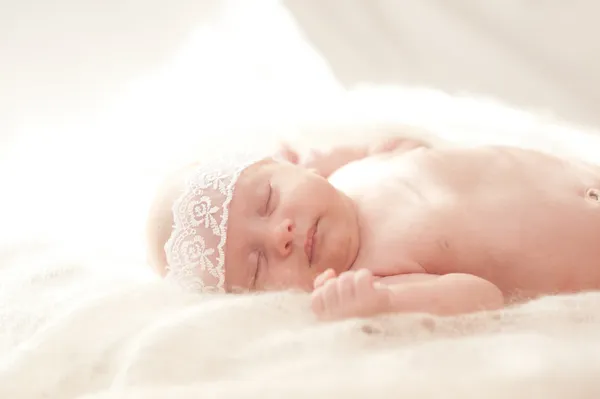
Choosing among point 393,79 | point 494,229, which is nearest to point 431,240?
point 494,229

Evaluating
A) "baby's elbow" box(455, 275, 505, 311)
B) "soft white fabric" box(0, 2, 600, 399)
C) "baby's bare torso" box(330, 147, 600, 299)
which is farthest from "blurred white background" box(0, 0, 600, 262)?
"baby's elbow" box(455, 275, 505, 311)

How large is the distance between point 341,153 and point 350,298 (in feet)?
2.11

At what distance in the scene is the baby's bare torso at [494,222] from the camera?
1.05m

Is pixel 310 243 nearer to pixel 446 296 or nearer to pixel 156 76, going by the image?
pixel 446 296

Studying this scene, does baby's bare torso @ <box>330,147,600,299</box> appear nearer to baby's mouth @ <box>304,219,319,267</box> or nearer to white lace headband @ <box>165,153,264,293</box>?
baby's mouth @ <box>304,219,319,267</box>

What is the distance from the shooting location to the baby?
1046 millimetres

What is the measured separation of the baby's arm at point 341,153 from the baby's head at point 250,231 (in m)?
0.29

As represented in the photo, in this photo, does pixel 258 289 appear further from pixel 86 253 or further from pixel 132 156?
pixel 132 156

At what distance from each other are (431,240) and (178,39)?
3.08 feet

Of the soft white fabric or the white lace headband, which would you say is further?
the white lace headband

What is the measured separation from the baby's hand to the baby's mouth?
7.9 inches

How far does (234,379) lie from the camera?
698 mm

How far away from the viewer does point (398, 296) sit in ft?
2.88

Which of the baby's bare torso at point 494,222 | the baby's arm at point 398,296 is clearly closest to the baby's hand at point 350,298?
the baby's arm at point 398,296
